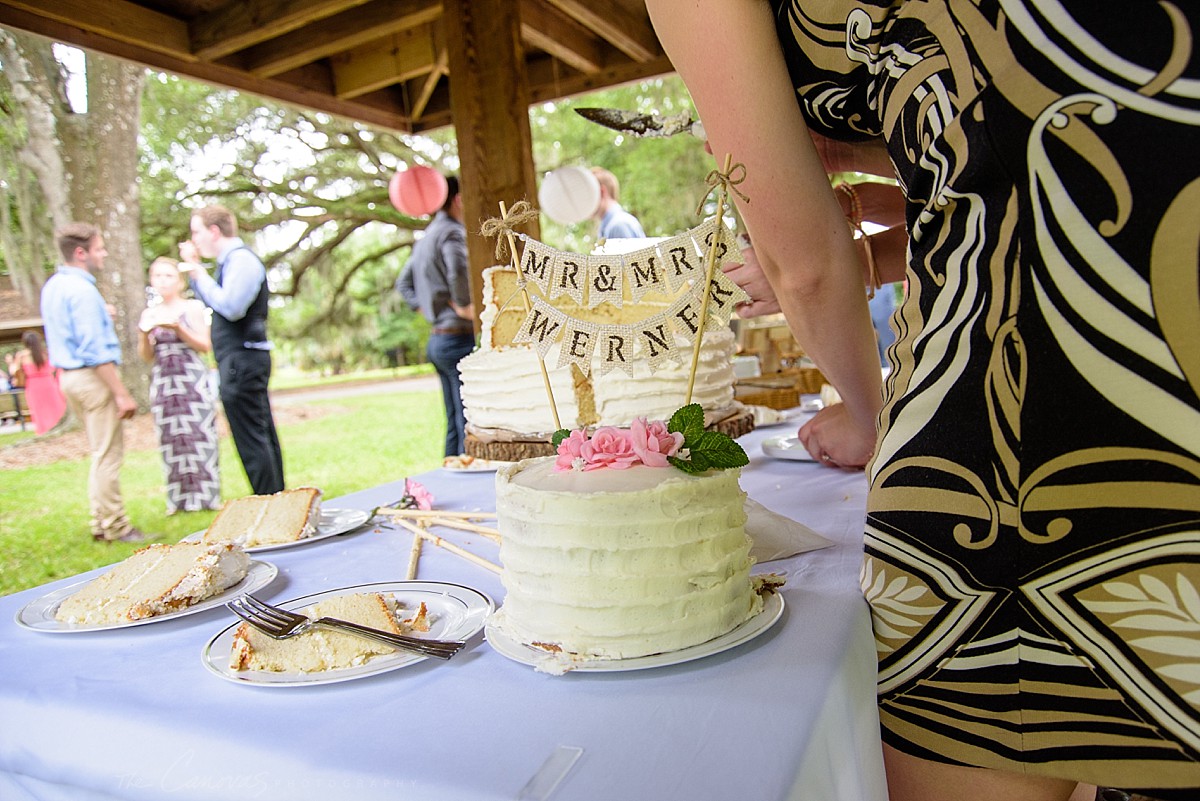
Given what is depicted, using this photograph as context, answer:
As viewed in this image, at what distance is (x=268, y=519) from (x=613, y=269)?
82cm

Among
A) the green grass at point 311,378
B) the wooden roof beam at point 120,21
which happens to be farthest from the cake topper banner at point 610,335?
the green grass at point 311,378

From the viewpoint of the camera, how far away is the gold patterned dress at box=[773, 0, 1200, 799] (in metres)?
0.60

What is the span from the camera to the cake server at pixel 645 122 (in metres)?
1.48

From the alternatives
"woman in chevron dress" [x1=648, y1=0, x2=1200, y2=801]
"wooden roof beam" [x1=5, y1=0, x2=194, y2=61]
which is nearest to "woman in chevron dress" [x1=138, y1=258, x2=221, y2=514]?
"wooden roof beam" [x1=5, y1=0, x2=194, y2=61]

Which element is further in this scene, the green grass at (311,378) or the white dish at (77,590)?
the green grass at (311,378)

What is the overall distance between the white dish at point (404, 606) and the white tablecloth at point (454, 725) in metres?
0.01

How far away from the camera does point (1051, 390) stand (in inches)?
25.3

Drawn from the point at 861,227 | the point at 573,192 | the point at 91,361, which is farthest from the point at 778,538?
the point at 573,192

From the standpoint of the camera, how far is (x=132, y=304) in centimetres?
617

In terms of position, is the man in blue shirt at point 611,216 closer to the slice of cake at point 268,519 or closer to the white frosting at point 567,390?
the white frosting at point 567,390

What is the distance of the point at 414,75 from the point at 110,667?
4967 mm

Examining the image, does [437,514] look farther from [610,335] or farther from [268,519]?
[610,335]

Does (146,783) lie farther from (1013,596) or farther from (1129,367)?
(1129,367)

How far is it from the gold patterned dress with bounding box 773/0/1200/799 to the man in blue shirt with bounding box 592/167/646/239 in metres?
3.59
